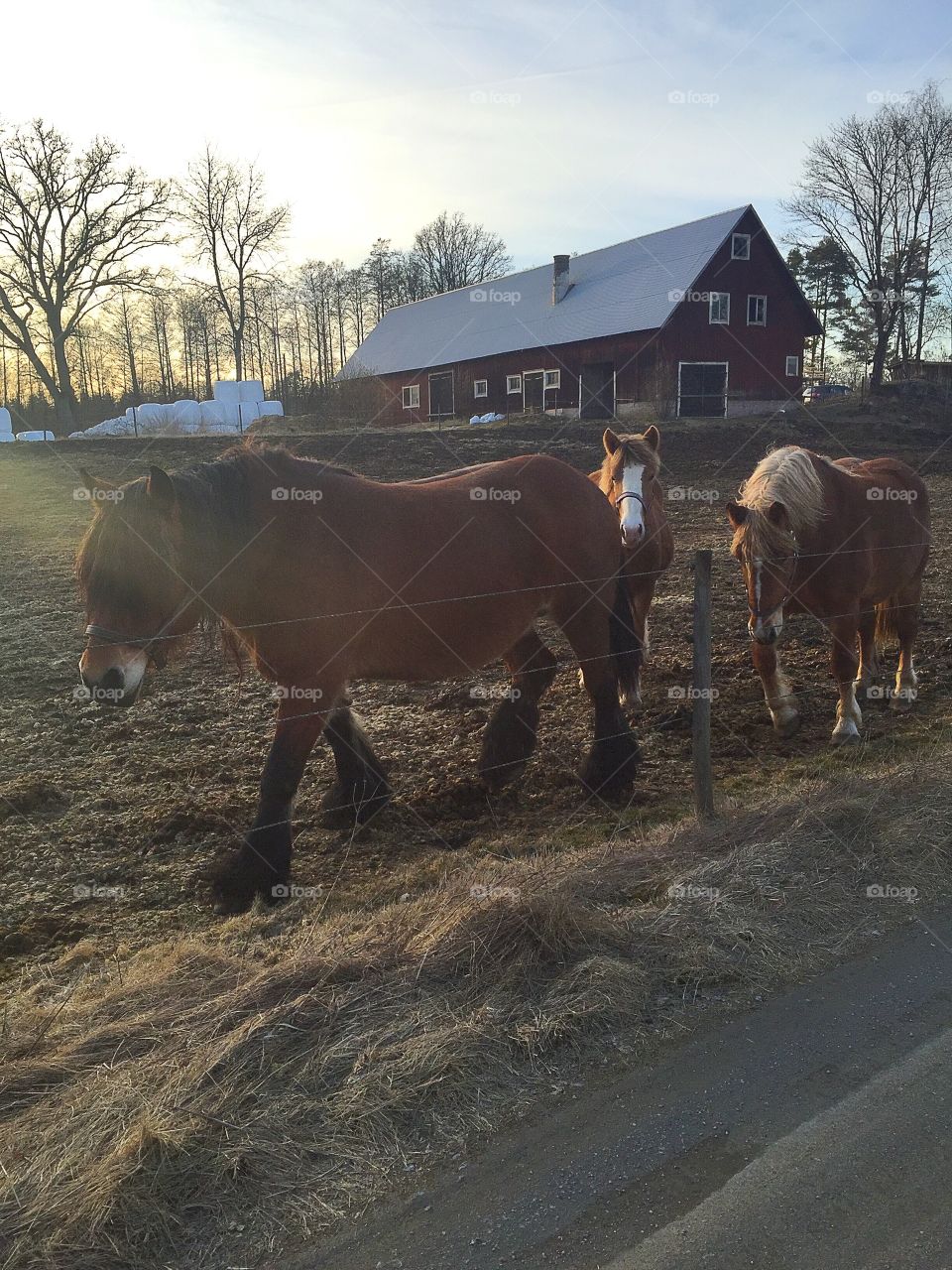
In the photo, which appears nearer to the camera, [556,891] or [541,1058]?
[541,1058]

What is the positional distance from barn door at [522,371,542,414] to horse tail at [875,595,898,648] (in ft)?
87.4

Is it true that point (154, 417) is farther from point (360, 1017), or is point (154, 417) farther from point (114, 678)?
point (360, 1017)

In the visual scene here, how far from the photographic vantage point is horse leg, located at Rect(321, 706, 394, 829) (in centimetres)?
456

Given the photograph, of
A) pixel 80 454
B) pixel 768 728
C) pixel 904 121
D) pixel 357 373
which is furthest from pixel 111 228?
pixel 768 728

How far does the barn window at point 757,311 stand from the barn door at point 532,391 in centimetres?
779

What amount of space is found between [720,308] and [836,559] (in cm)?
2736

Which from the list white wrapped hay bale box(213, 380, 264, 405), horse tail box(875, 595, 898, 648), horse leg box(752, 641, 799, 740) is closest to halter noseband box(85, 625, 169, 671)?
horse leg box(752, 641, 799, 740)

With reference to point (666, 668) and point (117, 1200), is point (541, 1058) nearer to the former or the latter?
point (117, 1200)

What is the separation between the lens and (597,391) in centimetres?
3028

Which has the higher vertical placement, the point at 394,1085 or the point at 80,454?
the point at 80,454

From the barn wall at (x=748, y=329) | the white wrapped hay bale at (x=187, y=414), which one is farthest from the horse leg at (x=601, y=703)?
the white wrapped hay bale at (x=187, y=414)

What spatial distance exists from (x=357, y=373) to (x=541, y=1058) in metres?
39.9

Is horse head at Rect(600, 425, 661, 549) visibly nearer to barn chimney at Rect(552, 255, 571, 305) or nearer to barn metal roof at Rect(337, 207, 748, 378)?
barn metal roof at Rect(337, 207, 748, 378)

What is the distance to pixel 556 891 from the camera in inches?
130
